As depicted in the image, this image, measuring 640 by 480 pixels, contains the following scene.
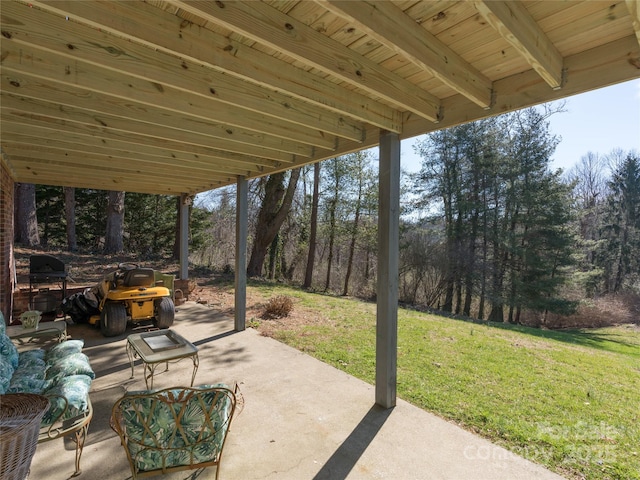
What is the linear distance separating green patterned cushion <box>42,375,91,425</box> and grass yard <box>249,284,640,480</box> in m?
2.66

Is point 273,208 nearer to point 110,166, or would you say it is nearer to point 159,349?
point 110,166

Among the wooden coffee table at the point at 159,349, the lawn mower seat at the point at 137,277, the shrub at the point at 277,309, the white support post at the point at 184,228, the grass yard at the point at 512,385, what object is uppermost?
the white support post at the point at 184,228

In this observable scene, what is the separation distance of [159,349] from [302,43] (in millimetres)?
3036

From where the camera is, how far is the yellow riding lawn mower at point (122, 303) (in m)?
4.66

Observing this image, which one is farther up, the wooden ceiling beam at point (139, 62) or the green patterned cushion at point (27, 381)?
the wooden ceiling beam at point (139, 62)

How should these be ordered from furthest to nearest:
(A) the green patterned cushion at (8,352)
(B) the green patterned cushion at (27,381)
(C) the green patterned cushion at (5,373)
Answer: (A) the green patterned cushion at (8,352)
(B) the green patterned cushion at (27,381)
(C) the green patterned cushion at (5,373)

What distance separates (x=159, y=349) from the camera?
10.4ft

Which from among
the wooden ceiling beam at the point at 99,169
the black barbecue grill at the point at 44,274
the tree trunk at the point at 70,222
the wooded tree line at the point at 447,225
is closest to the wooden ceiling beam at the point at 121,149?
the wooden ceiling beam at the point at 99,169

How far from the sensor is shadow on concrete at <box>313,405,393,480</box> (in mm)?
2105

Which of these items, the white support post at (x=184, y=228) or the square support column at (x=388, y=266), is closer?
the square support column at (x=388, y=266)

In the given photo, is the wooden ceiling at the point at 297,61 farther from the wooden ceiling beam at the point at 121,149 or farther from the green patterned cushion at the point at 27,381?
the green patterned cushion at the point at 27,381

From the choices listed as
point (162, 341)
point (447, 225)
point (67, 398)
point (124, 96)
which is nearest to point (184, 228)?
point (162, 341)

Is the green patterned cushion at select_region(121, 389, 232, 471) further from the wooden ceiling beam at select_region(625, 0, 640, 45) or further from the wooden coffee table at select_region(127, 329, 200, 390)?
the wooden ceiling beam at select_region(625, 0, 640, 45)

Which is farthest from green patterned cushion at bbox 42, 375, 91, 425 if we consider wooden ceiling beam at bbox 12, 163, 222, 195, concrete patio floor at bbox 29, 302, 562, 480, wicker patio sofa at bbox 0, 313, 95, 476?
wooden ceiling beam at bbox 12, 163, 222, 195
